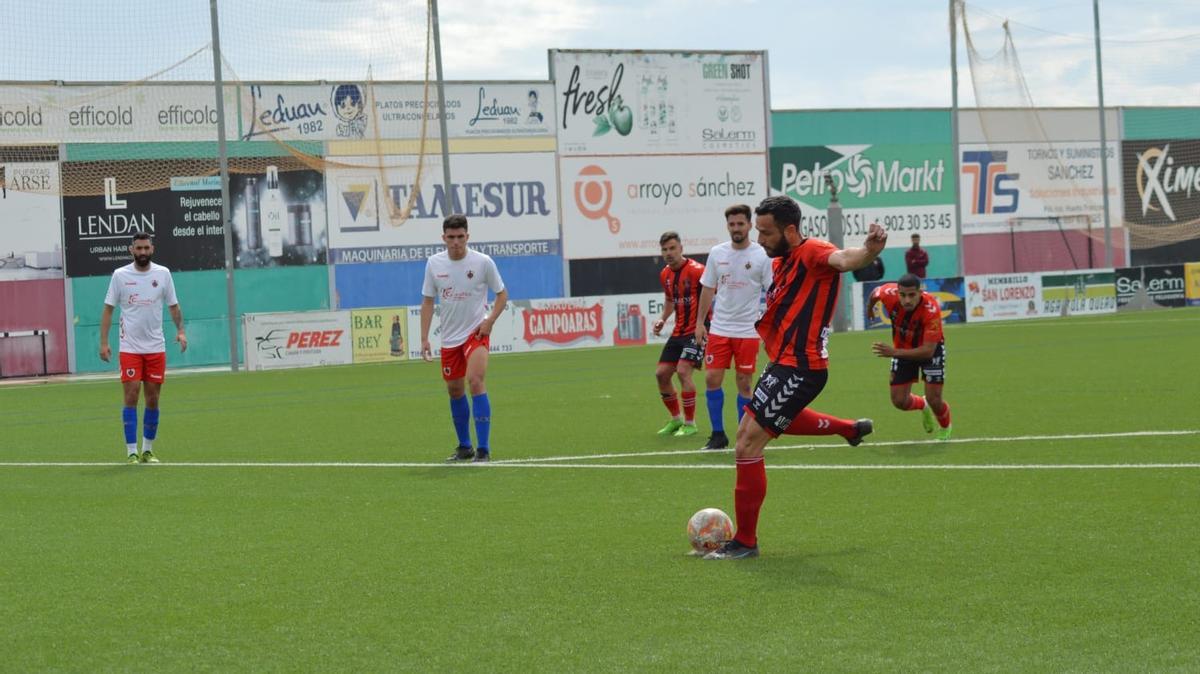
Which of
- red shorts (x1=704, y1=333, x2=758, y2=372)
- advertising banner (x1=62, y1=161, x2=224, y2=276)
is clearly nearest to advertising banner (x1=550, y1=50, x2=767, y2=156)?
advertising banner (x1=62, y1=161, x2=224, y2=276)

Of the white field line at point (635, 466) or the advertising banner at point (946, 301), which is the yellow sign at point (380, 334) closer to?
the advertising banner at point (946, 301)

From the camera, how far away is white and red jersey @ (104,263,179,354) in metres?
14.6

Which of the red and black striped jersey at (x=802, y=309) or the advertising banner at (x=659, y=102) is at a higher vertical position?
the advertising banner at (x=659, y=102)

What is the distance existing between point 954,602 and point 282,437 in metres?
11.4

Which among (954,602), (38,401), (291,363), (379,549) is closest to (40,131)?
(291,363)

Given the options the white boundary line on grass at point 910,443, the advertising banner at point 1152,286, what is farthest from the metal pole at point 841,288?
the white boundary line on grass at point 910,443

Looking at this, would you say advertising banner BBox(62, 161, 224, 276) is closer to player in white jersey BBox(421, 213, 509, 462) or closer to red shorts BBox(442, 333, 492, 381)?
player in white jersey BBox(421, 213, 509, 462)

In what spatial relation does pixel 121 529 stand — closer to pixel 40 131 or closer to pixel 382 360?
pixel 382 360

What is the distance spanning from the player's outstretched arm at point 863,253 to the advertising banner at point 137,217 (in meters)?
38.7

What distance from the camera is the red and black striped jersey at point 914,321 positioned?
1428 centimetres

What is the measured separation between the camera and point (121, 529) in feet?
32.1

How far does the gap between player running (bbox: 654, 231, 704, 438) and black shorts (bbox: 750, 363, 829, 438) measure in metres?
7.15

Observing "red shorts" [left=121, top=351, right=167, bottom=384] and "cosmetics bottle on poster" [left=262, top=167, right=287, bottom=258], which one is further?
"cosmetics bottle on poster" [left=262, top=167, right=287, bottom=258]

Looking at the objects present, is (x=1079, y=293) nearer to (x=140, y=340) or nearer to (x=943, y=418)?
(x=943, y=418)
